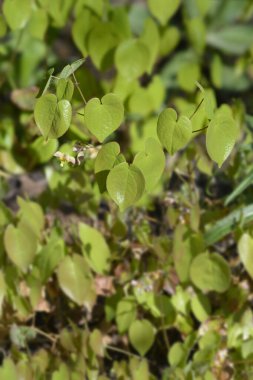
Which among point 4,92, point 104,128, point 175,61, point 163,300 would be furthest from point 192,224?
point 175,61

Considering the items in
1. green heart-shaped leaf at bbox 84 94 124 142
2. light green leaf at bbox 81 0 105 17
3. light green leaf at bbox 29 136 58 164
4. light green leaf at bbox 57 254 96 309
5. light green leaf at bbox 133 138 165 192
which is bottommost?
light green leaf at bbox 29 136 58 164

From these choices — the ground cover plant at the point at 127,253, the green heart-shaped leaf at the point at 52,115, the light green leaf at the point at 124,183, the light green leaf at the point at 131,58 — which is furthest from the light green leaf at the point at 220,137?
the light green leaf at the point at 131,58

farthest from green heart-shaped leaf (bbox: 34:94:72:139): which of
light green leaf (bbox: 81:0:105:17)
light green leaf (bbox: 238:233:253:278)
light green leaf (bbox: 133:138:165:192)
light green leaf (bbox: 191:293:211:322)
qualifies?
light green leaf (bbox: 81:0:105:17)

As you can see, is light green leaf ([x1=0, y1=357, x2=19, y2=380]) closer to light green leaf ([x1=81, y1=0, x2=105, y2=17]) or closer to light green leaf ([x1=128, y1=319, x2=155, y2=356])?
light green leaf ([x1=128, y1=319, x2=155, y2=356])

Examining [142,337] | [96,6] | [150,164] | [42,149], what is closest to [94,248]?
[142,337]

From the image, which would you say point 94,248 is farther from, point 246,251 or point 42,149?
point 42,149

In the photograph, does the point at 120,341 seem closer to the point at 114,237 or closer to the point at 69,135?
the point at 114,237
